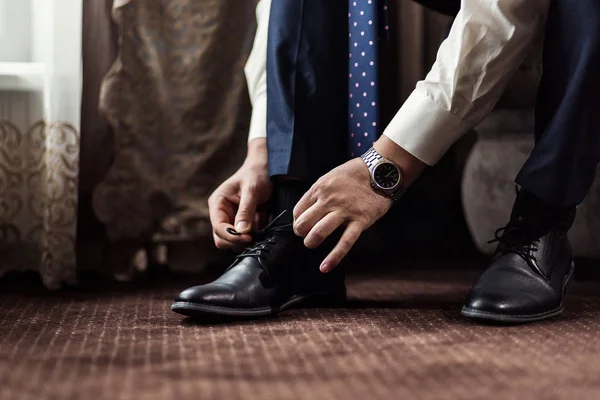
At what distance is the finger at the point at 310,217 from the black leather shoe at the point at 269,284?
77 millimetres

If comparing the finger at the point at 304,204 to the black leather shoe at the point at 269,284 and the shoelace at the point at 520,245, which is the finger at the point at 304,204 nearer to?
the black leather shoe at the point at 269,284

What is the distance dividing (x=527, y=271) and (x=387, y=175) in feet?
0.64

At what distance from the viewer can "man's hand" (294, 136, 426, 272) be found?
33.4 inches

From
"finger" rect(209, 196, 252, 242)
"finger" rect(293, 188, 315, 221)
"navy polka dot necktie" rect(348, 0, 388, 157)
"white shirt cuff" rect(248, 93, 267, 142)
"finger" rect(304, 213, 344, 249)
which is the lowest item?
"finger" rect(209, 196, 252, 242)

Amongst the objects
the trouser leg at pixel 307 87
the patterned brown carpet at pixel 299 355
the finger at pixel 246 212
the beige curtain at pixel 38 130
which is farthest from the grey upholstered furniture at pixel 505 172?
the beige curtain at pixel 38 130

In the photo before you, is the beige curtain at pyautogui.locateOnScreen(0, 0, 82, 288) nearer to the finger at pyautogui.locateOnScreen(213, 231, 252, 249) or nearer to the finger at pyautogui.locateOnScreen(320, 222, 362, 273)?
the finger at pyautogui.locateOnScreen(213, 231, 252, 249)

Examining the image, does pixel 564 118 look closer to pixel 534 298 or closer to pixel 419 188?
pixel 534 298

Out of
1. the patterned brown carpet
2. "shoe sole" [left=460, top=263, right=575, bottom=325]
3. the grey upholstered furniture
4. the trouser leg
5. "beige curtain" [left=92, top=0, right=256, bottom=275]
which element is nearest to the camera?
the patterned brown carpet

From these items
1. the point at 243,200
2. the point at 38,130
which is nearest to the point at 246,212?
the point at 243,200

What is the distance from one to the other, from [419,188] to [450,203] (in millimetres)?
84

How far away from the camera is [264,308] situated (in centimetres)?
90

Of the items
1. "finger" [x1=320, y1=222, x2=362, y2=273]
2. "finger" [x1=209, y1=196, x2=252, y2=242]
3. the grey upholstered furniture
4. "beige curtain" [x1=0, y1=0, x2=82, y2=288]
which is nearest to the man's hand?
"finger" [x1=320, y1=222, x2=362, y2=273]

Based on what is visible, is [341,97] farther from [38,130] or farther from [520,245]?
[38,130]

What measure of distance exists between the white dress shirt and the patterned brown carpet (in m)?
0.22
